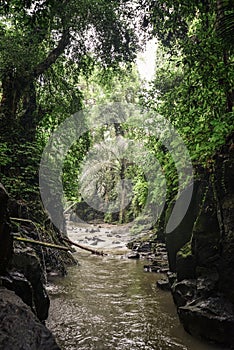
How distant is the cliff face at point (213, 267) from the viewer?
4938 millimetres

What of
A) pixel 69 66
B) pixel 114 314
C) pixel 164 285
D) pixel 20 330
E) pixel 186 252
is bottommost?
pixel 114 314

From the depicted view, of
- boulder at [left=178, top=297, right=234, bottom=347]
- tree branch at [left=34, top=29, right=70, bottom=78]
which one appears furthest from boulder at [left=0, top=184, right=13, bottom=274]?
tree branch at [left=34, top=29, right=70, bottom=78]

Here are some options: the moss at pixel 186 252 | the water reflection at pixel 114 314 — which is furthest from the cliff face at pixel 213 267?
the water reflection at pixel 114 314

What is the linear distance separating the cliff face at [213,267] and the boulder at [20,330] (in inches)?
119

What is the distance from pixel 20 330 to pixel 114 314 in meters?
3.89

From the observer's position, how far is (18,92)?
11.5 m

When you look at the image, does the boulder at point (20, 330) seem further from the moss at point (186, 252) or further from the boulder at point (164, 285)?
the boulder at point (164, 285)

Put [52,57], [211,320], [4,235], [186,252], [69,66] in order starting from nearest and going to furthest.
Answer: [4,235] → [211,320] → [186,252] → [52,57] → [69,66]

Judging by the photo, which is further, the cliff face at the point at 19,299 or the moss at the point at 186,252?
the moss at the point at 186,252

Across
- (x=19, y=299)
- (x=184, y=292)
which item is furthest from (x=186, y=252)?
(x=19, y=299)

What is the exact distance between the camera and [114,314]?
20.9 feet

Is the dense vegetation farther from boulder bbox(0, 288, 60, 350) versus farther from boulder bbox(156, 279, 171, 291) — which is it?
boulder bbox(0, 288, 60, 350)

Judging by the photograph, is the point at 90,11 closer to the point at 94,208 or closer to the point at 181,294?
the point at 181,294

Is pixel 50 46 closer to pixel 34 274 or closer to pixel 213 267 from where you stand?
pixel 34 274
